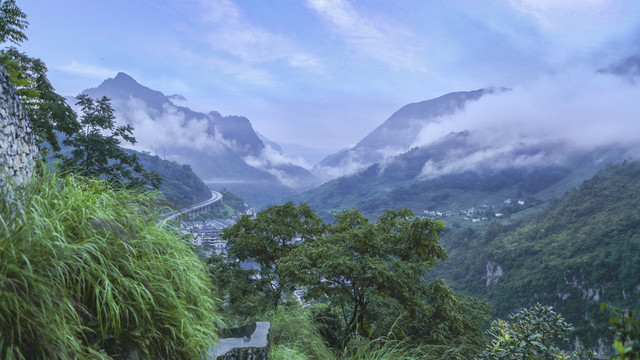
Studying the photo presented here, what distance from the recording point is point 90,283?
2527 millimetres

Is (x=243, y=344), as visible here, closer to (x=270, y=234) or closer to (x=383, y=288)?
(x=383, y=288)

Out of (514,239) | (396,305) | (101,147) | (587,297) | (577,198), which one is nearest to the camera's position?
(396,305)

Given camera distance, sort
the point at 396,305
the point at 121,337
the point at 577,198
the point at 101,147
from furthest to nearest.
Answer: the point at 577,198, the point at 101,147, the point at 396,305, the point at 121,337

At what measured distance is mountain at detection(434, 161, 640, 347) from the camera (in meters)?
65.5

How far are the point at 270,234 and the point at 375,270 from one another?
607 cm

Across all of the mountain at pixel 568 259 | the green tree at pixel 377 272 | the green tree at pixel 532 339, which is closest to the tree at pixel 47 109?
the green tree at pixel 377 272

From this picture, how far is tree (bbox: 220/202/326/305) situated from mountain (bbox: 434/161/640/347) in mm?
57135

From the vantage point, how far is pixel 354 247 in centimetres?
701

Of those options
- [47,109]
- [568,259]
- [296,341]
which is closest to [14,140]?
[296,341]

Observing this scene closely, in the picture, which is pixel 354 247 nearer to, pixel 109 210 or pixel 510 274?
pixel 109 210

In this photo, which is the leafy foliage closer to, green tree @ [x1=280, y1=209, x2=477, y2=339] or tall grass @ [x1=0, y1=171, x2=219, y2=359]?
tall grass @ [x1=0, y1=171, x2=219, y2=359]


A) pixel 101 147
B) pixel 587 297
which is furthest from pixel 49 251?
pixel 587 297

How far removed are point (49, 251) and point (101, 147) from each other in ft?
48.1

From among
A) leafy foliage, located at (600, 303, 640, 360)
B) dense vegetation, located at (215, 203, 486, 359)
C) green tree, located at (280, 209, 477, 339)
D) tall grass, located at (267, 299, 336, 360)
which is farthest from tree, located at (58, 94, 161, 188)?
leafy foliage, located at (600, 303, 640, 360)
